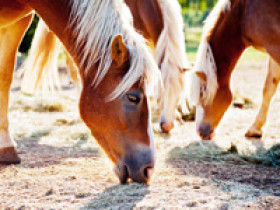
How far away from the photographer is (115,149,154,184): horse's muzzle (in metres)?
2.66

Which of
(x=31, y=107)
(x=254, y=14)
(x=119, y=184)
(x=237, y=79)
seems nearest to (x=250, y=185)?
(x=119, y=184)

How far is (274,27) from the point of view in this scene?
411 centimetres

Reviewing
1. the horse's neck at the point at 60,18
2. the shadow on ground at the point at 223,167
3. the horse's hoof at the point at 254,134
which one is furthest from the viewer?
the horse's hoof at the point at 254,134

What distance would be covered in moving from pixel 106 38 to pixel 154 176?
1.10 metres

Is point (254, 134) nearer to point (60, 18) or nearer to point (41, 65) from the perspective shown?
point (41, 65)

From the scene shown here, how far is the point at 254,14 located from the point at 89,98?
227 cm

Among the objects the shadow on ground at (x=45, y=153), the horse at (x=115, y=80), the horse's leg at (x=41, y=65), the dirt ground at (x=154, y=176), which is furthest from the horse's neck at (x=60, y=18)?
the horse's leg at (x=41, y=65)

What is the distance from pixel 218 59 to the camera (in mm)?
4895

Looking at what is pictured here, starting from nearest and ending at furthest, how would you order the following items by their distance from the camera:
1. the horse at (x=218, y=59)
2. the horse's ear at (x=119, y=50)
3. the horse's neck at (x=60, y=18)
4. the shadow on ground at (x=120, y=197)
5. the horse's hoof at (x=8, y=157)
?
the shadow on ground at (x=120, y=197) < the horse's ear at (x=119, y=50) < the horse's neck at (x=60, y=18) < the horse's hoof at (x=8, y=157) < the horse at (x=218, y=59)

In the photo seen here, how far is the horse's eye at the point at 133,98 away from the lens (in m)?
2.65

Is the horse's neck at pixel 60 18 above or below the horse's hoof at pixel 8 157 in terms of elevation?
above

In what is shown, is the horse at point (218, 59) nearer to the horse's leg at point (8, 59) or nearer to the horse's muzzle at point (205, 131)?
the horse's muzzle at point (205, 131)

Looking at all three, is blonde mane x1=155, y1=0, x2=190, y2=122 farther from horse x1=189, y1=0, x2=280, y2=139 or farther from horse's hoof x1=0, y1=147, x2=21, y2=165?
horse's hoof x1=0, y1=147, x2=21, y2=165

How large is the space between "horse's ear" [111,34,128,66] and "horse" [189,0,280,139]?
2174 millimetres
